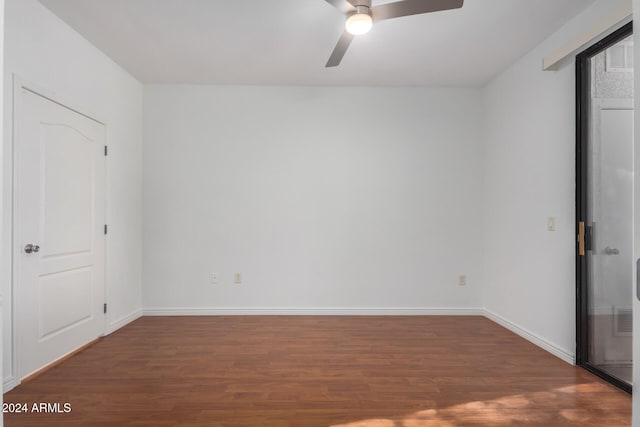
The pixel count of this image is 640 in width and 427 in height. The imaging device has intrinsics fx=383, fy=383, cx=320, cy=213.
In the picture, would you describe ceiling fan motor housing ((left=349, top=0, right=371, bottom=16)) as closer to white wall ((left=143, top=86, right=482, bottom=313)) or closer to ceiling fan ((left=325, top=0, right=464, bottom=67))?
ceiling fan ((left=325, top=0, right=464, bottom=67))

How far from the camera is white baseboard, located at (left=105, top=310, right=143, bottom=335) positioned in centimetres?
374

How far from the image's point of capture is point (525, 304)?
144 inches

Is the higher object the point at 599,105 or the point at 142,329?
the point at 599,105

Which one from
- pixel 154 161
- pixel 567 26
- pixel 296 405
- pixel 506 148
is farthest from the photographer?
pixel 154 161

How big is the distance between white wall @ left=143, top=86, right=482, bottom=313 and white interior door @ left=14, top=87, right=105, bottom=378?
3.05 ft

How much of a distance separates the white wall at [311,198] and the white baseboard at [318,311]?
26mm

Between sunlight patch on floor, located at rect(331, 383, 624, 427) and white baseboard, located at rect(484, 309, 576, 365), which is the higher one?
white baseboard, located at rect(484, 309, 576, 365)

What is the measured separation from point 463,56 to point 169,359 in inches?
149

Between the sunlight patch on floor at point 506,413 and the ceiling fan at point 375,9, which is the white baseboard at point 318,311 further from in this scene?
the ceiling fan at point 375,9

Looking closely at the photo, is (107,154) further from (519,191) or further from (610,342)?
(610,342)

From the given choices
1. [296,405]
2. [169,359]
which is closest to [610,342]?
[296,405]

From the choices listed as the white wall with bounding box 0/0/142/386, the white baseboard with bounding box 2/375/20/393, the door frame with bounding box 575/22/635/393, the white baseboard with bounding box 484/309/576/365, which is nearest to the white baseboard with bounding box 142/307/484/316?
the white baseboard with bounding box 484/309/576/365

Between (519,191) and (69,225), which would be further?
(519,191)

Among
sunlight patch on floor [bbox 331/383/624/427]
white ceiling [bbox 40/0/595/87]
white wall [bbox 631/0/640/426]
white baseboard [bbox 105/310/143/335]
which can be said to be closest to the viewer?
white wall [bbox 631/0/640/426]
